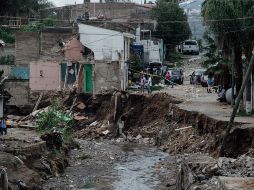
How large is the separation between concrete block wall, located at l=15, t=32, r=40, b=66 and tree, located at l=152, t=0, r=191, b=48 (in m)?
18.9

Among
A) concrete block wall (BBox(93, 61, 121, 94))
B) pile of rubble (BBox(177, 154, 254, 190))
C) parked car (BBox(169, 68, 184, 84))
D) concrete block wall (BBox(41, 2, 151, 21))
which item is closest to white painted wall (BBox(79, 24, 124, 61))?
concrete block wall (BBox(93, 61, 121, 94))

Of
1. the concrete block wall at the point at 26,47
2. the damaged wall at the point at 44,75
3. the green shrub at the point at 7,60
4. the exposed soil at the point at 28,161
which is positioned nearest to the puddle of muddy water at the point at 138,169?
the exposed soil at the point at 28,161

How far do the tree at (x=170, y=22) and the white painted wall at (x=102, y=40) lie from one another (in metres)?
14.4

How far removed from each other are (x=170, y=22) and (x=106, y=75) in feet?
65.7

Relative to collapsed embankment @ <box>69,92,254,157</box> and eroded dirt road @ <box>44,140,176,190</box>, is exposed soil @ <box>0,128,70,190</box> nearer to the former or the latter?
eroded dirt road @ <box>44,140,176,190</box>

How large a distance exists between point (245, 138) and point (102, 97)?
19988 mm

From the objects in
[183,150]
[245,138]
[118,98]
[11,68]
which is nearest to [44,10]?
[11,68]

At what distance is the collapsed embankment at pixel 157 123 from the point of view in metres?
28.5

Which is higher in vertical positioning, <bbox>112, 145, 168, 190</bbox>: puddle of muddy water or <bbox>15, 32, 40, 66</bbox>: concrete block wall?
<bbox>15, 32, 40, 66</bbox>: concrete block wall

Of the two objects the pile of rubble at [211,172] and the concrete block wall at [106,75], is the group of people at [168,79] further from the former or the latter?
the pile of rubble at [211,172]

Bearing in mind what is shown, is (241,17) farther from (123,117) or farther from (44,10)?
(44,10)

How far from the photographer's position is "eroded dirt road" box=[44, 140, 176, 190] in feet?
80.9

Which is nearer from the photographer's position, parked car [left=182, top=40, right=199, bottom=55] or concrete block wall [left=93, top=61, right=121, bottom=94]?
concrete block wall [left=93, top=61, right=121, bottom=94]

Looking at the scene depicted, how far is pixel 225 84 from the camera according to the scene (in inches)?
1553
